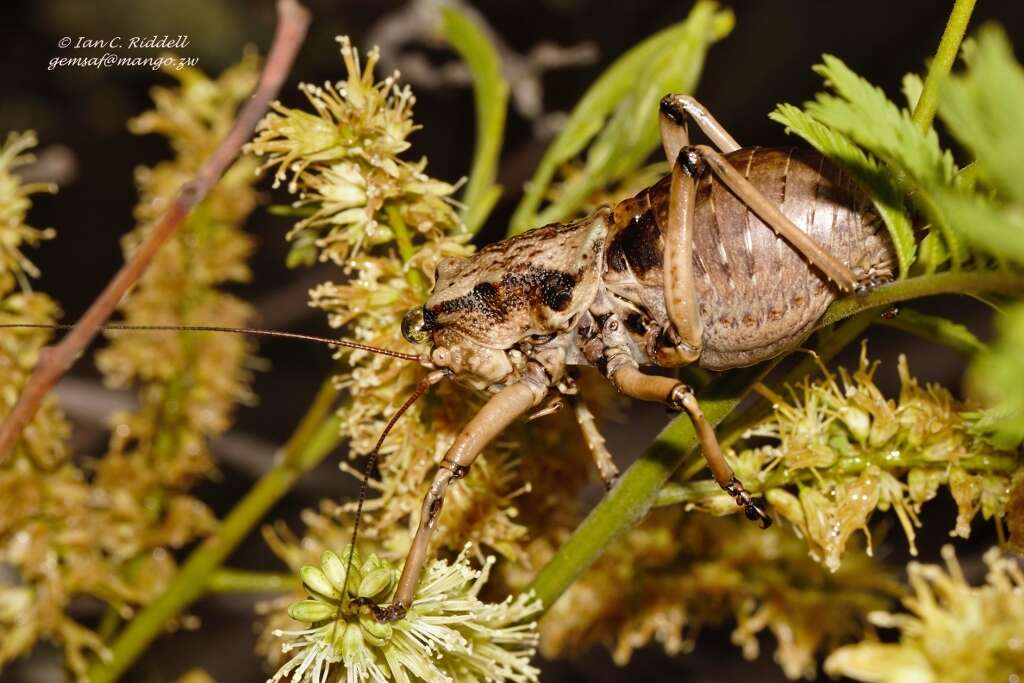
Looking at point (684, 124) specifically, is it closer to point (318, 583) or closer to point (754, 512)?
point (754, 512)

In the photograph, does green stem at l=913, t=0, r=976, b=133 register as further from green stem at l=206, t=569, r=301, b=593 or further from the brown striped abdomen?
green stem at l=206, t=569, r=301, b=593

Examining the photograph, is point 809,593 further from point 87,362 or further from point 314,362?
point 87,362

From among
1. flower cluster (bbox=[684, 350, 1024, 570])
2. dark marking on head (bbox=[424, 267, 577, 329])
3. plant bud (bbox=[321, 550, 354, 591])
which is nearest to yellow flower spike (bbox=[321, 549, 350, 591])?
plant bud (bbox=[321, 550, 354, 591])

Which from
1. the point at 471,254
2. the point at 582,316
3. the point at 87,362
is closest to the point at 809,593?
the point at 582,316

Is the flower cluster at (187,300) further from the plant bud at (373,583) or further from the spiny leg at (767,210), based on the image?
the spiny leg at (767,210)

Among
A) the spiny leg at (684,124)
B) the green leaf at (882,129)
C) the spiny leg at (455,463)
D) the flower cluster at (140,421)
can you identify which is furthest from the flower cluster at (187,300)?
the green leaf at (882,129)
